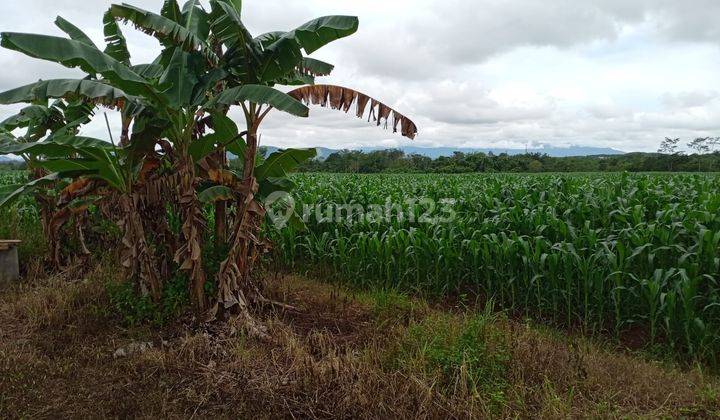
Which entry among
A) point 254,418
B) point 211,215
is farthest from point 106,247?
point 254,418

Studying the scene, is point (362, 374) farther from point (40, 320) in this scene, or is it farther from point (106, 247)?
point (106, 247)

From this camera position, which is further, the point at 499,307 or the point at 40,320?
the point at 499,307

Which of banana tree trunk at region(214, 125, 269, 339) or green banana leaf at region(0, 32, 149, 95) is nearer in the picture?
green banana leaf at region(0, 32, 149, 95)

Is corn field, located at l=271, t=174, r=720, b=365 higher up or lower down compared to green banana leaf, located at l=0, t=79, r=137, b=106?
lower down

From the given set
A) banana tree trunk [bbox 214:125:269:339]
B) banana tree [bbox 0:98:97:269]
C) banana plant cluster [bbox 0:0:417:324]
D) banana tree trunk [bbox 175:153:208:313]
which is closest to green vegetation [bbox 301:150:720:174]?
banana tree [bbox 0:98:97:269]

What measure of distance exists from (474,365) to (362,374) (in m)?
0.93

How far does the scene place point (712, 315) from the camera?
4.94 meters

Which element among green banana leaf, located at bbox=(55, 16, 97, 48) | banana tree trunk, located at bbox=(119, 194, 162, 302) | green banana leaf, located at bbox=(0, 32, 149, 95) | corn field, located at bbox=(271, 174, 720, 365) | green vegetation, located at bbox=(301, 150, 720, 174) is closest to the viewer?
green banana leaf, located at bbox=(0, 32, 149, 95)

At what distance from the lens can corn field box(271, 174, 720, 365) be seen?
5094 millimetres

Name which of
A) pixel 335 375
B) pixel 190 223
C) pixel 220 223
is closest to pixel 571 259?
pixel 335 375

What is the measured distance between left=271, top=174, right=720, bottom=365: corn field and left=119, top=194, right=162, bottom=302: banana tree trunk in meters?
3.13

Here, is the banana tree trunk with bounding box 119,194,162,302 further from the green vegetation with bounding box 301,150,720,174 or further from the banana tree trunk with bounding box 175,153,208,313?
the green vegetation with bounding box 301,150,720,174

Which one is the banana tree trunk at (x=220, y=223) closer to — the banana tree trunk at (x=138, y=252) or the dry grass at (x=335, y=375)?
the banana tree trunk at (x=138, y=252)

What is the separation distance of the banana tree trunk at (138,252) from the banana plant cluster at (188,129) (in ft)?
0.04
